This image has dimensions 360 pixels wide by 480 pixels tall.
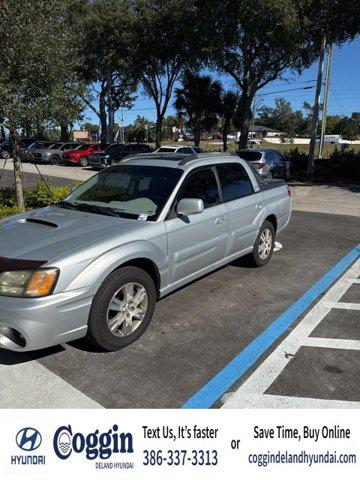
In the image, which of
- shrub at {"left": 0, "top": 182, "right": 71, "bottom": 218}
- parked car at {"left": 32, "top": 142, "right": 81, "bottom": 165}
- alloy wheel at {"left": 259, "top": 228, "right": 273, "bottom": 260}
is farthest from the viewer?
parked car at {"left": 32, "top": 142, "right": 81, "bottom": 165}

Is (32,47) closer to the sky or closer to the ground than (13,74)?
closer to the sky

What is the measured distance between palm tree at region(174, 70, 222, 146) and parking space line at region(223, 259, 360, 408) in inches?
1081

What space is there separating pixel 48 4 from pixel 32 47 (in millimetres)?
1270

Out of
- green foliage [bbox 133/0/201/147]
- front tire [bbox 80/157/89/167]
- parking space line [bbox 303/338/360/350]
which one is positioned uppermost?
green foliage [bbox 133/0/201/147]

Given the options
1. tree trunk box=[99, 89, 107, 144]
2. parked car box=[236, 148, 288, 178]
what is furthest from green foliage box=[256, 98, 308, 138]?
parked car box=[236, 148, 288, 178]

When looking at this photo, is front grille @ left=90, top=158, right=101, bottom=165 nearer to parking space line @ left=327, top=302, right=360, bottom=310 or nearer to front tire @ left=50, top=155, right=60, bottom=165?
front tire @ left=50, top=155, right=60, bottom=165

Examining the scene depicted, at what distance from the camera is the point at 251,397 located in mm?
2932

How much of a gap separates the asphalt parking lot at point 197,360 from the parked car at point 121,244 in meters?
0.31

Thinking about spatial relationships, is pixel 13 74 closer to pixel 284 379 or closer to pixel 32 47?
pixel 32 47

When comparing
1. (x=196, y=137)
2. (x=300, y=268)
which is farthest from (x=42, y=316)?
(x=196, y=137)

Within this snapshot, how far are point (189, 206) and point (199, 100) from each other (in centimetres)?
2823

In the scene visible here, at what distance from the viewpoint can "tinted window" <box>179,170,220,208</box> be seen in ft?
14.0

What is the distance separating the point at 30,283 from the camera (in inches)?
117

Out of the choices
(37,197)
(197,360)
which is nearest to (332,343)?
(197,360)
